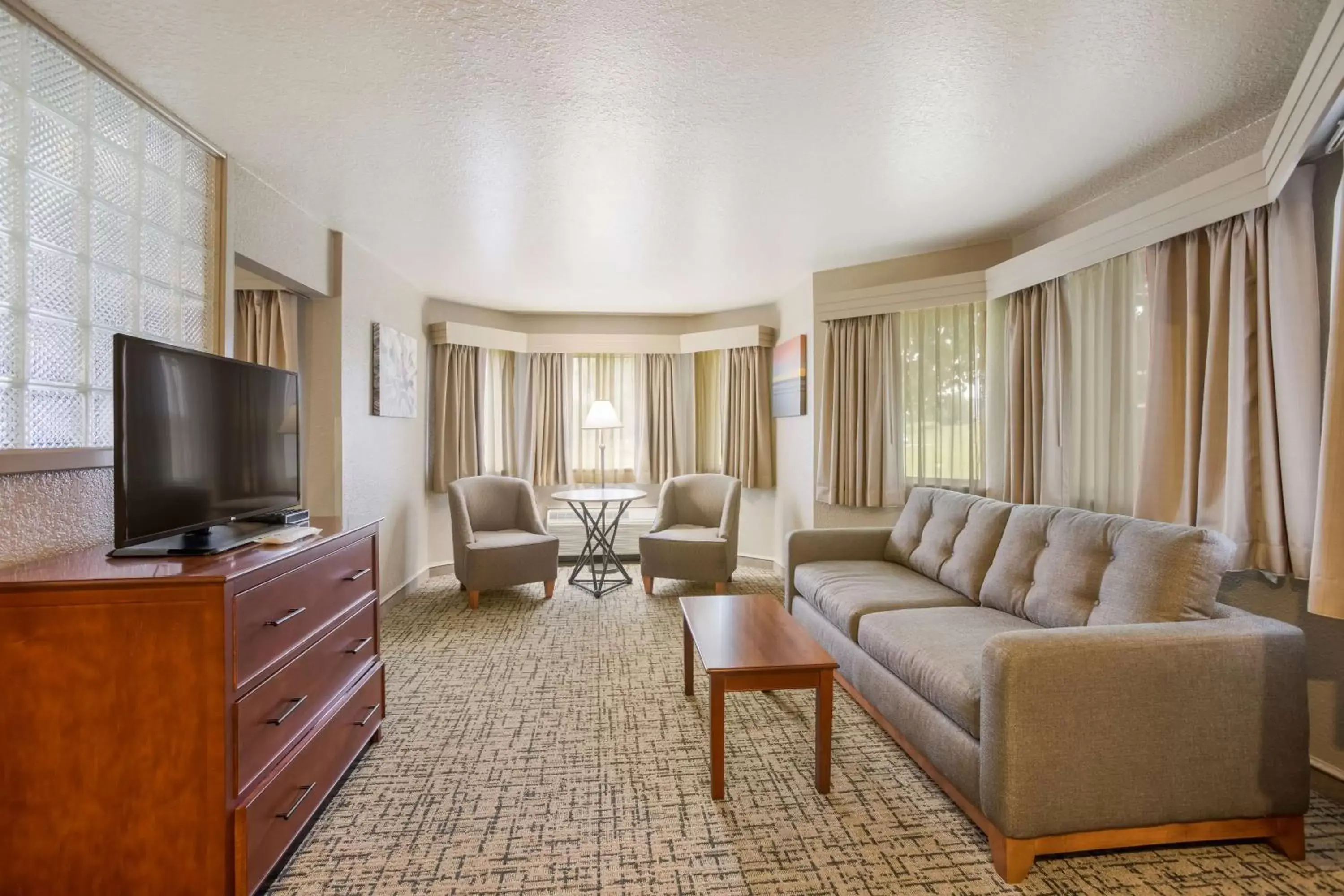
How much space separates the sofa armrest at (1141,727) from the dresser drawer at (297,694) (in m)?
1.92

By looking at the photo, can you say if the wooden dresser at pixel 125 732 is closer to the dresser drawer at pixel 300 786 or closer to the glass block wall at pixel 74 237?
the dresser drawer at pixel 300 786

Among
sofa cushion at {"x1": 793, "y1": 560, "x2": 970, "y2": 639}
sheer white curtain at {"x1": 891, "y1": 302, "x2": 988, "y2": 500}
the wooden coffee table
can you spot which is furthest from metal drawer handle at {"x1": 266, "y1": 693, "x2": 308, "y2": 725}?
sheer white curtain at {"x1": 891, "y1": 302, "x2": 988, "y2": 500}

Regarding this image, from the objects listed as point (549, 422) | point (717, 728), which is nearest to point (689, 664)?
point (717, 728)

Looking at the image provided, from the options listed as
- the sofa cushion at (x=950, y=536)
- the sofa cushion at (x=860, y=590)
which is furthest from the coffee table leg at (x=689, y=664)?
the sofa cushion at (x=950, y=536)

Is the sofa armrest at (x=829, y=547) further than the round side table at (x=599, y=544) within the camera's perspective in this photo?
No

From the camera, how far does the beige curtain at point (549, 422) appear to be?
543 cm

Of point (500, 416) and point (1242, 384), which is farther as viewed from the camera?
point (500, 416)

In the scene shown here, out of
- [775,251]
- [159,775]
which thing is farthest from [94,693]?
[775,251]

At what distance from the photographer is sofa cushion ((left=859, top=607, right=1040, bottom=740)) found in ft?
5.76

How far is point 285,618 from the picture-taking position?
162cm

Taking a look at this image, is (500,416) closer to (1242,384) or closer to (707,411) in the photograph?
(707,411)

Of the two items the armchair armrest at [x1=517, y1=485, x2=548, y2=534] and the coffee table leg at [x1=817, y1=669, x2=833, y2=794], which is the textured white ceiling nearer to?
the coffee table leg at [x1=817, y1=669, x2=833, y2=794]

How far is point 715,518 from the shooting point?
15.7 ft

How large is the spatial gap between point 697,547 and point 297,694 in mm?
2867
